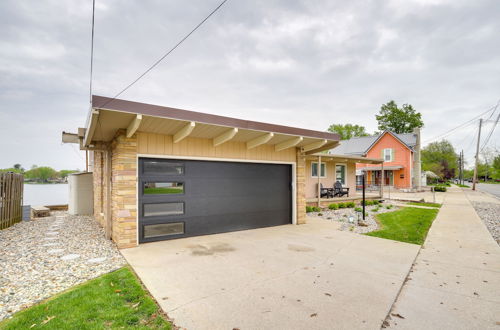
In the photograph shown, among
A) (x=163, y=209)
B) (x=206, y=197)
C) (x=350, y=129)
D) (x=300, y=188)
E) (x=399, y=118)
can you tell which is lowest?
(x=163, y=209)

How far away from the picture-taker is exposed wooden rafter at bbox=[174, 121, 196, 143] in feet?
15.3

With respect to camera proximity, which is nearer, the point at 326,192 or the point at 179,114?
the point at 179,114

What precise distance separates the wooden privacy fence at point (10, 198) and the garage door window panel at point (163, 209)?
14.8ft

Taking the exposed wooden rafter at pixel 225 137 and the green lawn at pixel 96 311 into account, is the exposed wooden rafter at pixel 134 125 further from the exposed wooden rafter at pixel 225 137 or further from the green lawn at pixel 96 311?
A: the green lawn at pixel 96 311

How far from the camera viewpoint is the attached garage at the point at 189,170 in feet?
15.8

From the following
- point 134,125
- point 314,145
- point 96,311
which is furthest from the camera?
point 314,145

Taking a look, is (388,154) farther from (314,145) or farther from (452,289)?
(452,289)

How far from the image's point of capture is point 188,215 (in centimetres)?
582

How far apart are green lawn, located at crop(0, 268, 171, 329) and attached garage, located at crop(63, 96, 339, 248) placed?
82.5 inches

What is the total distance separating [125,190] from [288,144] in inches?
157

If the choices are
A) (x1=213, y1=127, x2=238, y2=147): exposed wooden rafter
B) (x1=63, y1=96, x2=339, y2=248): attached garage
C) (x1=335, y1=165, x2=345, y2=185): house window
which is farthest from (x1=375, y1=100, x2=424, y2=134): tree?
(x1=213, y1=127, x2=238, y2=147): exposed wooden rafter

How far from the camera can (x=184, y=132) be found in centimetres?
502

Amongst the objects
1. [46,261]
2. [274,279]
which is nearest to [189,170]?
[46,261]

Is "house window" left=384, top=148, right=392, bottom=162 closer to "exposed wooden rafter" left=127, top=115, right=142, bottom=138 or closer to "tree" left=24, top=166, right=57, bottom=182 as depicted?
"exposed wooden rafter" left=127, top=115, right=142, bottom=138
